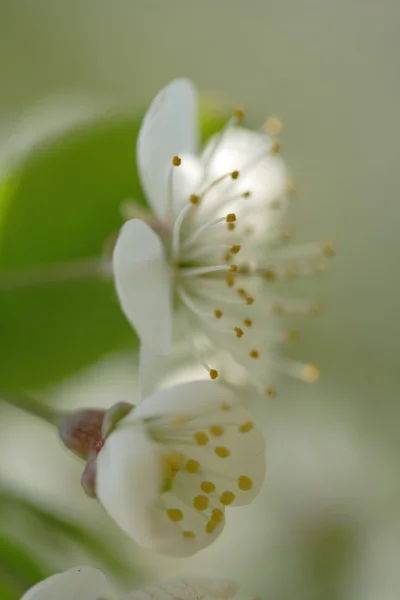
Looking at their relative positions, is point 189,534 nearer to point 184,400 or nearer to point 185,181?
point 184,400

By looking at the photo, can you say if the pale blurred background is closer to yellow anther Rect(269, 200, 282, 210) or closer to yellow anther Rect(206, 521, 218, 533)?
yellow anther Rect(269, 200, 282, 210)

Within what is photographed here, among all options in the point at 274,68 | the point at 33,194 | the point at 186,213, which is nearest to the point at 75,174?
the point at 33,194

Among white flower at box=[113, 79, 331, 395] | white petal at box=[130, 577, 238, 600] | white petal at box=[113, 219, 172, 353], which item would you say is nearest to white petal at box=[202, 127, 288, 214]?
white flower at box=[113, 79, 331, 395]

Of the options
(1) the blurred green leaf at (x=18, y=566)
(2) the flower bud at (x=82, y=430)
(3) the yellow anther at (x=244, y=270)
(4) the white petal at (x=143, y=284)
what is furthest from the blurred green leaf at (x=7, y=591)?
(3) the yellow anther at (x=244, y=270)

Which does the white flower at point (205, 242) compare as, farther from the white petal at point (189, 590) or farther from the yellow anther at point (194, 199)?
the white petal at point (189, 590)

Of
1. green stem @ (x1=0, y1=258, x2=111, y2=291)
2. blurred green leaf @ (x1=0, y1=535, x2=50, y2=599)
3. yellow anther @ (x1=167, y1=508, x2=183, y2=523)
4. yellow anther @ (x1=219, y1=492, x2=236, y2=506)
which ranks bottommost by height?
blurred green leaf @ (x1=0, y1=535, x2=50, y2=599)

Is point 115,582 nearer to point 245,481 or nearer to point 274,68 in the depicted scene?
point 245,481
